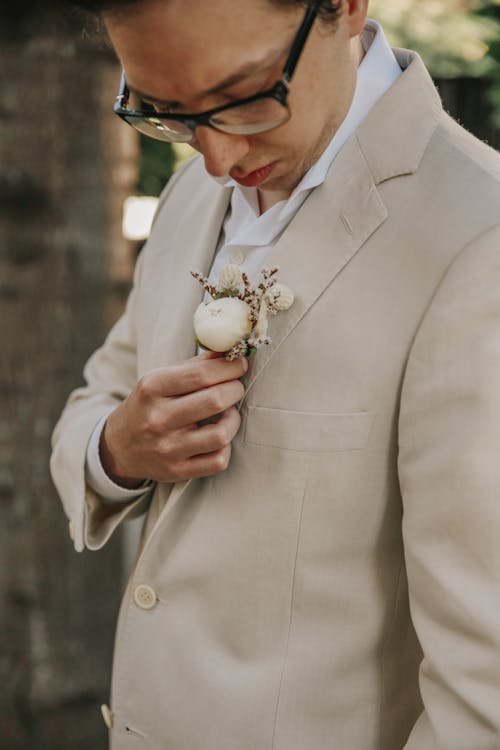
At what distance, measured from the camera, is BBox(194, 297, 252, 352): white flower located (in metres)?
1.44

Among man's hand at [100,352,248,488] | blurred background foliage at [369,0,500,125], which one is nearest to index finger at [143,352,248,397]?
man's hand at [100,352,248,488]

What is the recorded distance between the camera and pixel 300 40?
4.34ft

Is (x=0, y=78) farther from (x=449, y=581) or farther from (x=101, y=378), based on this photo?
(x=449, y=581)

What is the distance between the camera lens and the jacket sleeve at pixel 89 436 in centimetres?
190

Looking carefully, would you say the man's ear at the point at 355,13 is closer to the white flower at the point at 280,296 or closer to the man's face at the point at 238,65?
the man's face at the point at 238,65

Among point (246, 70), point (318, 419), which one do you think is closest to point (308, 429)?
point (318, 419)

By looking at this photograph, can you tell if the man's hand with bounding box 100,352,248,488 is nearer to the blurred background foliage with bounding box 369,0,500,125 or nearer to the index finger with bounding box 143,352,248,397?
the index finger with bounding box 143,352,248,397

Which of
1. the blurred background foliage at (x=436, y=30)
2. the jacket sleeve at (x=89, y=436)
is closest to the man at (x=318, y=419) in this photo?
the jacket sleeve at (x=89, y=436)

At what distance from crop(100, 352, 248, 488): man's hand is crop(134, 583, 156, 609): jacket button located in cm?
20

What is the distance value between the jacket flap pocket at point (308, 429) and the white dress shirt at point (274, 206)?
262mm

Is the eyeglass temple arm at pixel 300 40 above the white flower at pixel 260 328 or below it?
above

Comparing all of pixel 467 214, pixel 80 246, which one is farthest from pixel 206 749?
pixel 80 246

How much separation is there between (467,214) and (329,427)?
370 mm

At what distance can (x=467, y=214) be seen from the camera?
1369 mm
